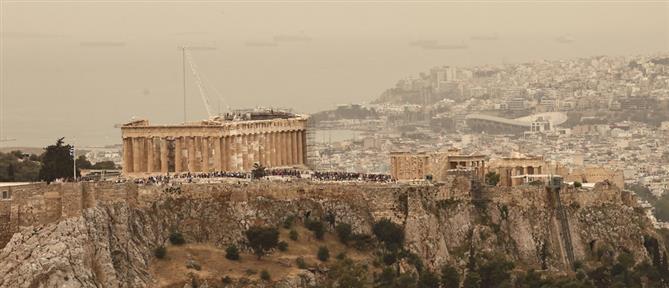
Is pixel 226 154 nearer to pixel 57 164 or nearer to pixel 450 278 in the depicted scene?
pixel 57 164

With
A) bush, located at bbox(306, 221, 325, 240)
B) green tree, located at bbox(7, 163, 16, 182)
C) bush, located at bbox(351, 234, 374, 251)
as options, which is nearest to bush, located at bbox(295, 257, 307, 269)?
bush, located at bbox(306, 221, 325, 240)

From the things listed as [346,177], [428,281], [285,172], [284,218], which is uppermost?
[285,172]

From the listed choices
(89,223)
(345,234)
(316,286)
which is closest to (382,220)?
(345,234)

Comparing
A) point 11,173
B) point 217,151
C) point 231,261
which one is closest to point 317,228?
point 231,261

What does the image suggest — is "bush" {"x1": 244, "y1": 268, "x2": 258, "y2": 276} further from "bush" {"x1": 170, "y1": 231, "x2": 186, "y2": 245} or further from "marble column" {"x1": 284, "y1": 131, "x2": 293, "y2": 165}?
"marble column" {"x1": 284, "y1": 131, "x2": 293, "y2": 165}

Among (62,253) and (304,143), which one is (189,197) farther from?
(304,143)
